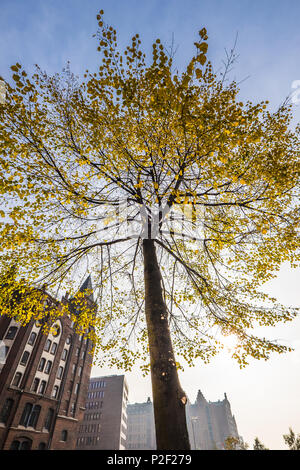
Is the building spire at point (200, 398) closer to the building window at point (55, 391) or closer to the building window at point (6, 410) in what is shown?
the building window at point (55, 391)

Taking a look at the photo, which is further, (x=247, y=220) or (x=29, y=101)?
(x=247, y=220)

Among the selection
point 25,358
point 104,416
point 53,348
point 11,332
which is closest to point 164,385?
point 11,332

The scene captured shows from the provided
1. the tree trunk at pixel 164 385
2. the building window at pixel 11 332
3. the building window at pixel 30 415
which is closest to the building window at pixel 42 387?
the building window at pixel 30 415

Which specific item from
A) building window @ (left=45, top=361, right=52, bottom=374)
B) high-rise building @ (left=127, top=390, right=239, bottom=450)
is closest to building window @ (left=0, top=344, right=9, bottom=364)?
building window @ (left=45, top=361, right=52, bottom=374)

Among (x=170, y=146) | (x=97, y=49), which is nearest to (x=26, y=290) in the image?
(x=170, y=146)

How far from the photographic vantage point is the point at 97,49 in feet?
17.4

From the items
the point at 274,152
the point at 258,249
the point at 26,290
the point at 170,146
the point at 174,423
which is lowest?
the point at 174,423

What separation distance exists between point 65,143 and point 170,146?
3.55 m

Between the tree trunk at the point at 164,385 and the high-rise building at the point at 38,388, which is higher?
the high-rise building at the point at 38,388

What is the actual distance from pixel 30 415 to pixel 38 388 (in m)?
2.50

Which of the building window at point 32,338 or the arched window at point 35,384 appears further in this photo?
the building window at point 32,338

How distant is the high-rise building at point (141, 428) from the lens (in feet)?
318

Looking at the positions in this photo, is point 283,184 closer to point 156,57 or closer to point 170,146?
point 170,146

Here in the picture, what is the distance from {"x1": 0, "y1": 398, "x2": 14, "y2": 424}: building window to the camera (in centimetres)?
2150
